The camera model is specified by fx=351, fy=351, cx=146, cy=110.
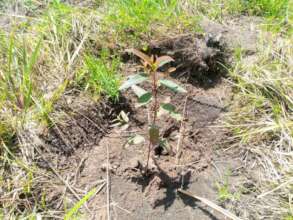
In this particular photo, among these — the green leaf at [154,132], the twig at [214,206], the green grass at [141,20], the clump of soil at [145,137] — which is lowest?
the twig at [214,206]

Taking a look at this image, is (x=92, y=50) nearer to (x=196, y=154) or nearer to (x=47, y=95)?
(x=47, y=95)

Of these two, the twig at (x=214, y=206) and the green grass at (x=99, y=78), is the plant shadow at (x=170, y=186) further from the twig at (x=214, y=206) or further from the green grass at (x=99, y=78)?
the green grass at (x=99, y=78)

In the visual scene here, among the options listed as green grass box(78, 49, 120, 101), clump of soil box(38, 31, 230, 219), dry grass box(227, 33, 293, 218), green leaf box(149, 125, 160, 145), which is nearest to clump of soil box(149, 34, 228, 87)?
clump of soil box(38, 31, 230, 219)

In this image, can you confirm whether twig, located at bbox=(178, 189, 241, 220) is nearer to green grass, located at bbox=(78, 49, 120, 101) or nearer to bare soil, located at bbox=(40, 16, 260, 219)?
bare soil, located at bbox=(40, 16, 260, 219)

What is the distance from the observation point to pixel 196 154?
1.68 meters

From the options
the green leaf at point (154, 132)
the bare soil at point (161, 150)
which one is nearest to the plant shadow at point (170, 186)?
the bare soil at point (161, 150)

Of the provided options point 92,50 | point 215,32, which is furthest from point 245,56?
point 92,50

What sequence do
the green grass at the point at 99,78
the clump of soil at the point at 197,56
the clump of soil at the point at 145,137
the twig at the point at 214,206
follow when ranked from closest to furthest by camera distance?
the twig at the point at 214,206, the clump of soil at the point at 145,137, the green grass at the point at 99,78, the clump of soil at the point at 197,56

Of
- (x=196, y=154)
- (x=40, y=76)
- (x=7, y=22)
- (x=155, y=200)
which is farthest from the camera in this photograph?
(x=7, y=22)

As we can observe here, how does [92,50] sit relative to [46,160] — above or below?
above

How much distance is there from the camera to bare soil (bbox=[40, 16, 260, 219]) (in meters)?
1.50

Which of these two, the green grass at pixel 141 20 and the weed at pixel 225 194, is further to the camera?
the green grass at pixel 141 20

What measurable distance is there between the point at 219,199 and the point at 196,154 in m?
0.25

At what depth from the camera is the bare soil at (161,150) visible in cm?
150
